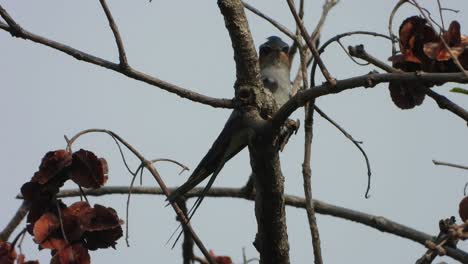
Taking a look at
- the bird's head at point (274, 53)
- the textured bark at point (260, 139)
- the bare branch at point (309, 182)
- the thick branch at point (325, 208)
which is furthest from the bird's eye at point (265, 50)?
the textured bark at point (260, 139)

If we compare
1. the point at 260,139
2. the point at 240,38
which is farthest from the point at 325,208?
the point at 240,38

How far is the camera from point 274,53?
17.5 feet

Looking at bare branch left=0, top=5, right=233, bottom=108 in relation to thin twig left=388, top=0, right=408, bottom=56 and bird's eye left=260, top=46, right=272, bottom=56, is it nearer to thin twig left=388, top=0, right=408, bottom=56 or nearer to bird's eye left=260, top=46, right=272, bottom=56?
thin twig left=388, top=0, right=408, bottom=56

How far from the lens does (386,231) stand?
160 inches

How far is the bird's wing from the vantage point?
3352 millimetres

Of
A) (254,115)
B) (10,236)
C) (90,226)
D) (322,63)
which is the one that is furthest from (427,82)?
(10,236)

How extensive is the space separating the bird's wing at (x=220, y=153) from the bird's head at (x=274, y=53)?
180 centimetres

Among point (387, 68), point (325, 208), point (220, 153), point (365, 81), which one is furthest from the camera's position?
point (325, 208)

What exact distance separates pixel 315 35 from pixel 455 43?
1732 mm

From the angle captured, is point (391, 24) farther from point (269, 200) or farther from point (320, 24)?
point (320, 24)

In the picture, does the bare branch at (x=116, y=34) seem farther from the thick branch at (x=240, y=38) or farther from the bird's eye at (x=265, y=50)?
the bird's eye at (x=265, y=50)

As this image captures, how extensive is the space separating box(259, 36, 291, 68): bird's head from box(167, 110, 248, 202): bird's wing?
1797 millimetres

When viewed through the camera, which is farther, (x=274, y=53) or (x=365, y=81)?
(x=274, y=53)

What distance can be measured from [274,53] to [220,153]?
6.46 feet
